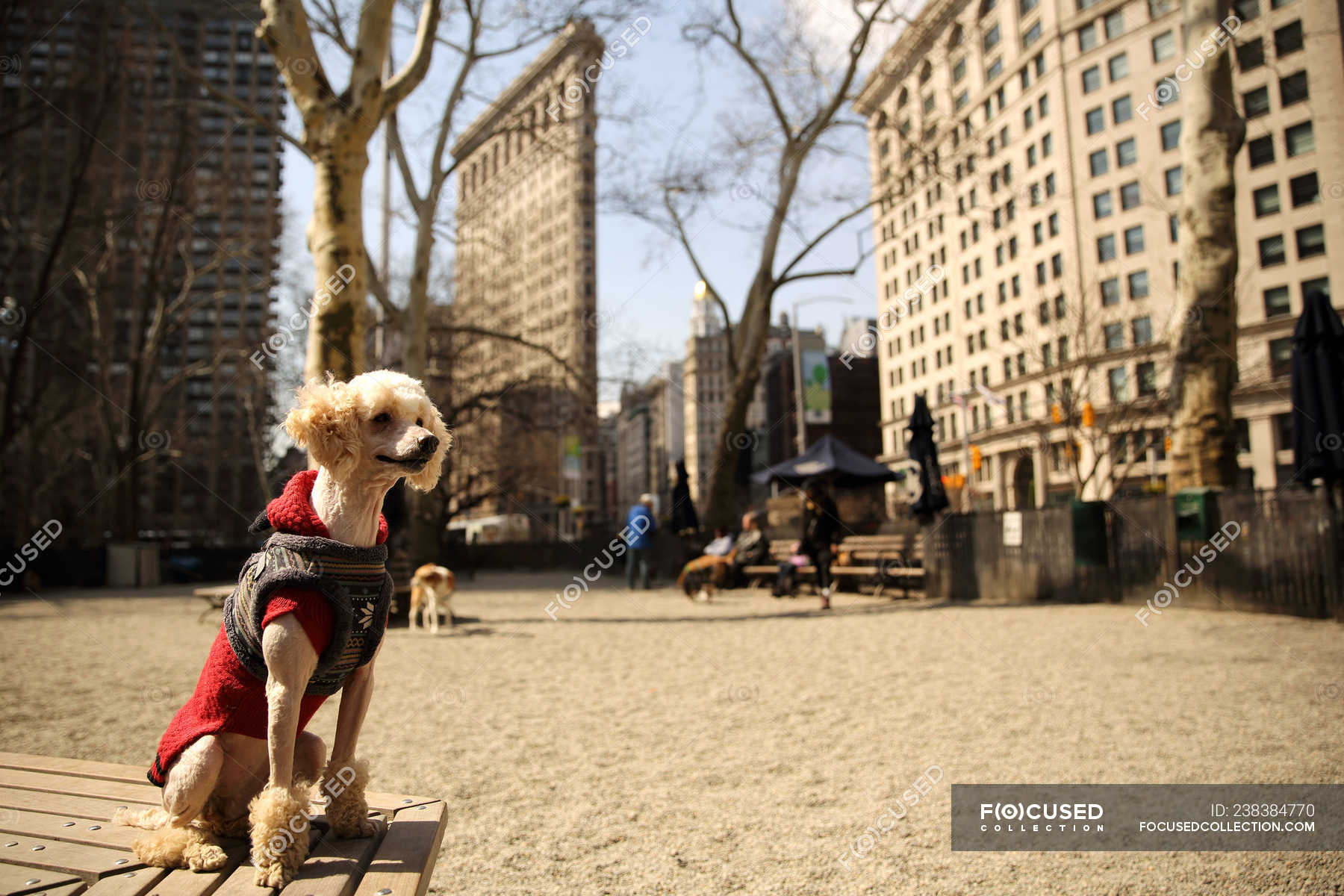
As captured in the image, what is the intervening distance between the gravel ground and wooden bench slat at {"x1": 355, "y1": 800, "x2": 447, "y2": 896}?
37.3 inches

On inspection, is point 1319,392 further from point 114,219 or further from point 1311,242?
point 1311,242

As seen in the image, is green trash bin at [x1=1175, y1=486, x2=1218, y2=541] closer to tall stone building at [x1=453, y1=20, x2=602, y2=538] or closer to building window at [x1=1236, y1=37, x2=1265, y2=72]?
tall stone building at [x1=453, y1=20, x2=602, y2=538]

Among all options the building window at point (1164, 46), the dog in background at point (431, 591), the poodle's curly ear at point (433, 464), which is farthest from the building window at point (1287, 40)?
the poodle's curly ear at point (433, 464)

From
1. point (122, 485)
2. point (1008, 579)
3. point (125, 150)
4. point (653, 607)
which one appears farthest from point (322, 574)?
point (125, 150)

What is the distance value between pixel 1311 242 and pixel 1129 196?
10.5 meters

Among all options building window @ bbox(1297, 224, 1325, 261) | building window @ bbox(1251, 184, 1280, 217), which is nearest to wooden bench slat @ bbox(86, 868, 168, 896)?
building window @ bbox(1297, 224, 1325, 261)

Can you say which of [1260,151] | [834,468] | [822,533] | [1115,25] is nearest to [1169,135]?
[1260,151]

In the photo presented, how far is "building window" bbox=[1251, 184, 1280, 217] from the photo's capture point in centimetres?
4019

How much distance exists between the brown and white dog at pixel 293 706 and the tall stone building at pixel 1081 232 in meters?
17.9

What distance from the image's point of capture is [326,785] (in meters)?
1.95

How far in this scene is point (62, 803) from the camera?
208 centimetres

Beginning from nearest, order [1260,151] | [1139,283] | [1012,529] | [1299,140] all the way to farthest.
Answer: [1012,529] < [1299,140] < [1260,151] < [1139,283]

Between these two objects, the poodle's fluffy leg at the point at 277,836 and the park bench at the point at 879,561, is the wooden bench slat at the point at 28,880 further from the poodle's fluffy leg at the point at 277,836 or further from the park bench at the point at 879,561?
the park bench at the point at 879,561

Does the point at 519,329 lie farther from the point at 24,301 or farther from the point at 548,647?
the point at 548,647
